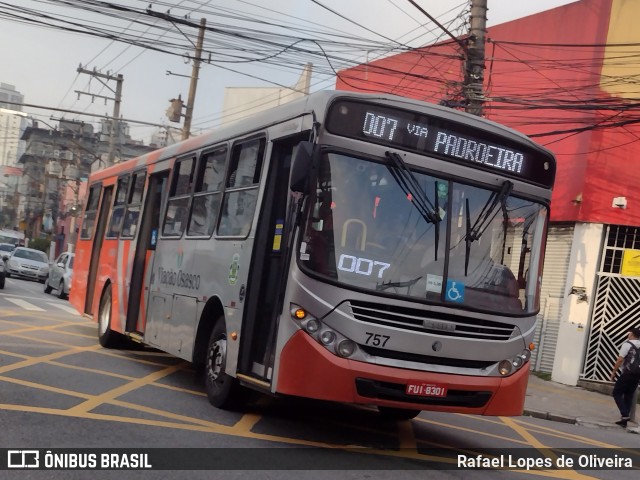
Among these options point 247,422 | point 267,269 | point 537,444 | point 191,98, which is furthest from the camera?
point 191,98

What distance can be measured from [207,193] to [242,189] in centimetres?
113

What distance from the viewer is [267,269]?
748 cm

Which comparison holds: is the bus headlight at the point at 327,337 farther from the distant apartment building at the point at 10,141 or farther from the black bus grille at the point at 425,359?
the distant apartment building at the point at 10,141

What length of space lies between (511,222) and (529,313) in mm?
866

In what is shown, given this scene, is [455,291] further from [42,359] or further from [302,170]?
[42,359]

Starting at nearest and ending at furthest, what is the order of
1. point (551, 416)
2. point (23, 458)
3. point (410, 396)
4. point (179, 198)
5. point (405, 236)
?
point (23, 458) → point (410, 396) → point (405, 236) → point (179, 198) → point (551, 416)

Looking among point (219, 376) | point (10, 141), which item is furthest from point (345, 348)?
point (10, 141)

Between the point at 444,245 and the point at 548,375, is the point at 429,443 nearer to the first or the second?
the point at 444,245

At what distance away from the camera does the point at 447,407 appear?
267 inches

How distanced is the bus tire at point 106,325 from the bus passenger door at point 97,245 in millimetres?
983

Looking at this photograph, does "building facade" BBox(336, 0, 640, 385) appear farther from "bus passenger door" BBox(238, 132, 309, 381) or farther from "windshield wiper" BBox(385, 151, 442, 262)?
"windshield wiper" BBox(385, 151, 442, 262)

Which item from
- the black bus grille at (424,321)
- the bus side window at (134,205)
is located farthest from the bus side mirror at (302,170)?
the bus side window at (134,205)

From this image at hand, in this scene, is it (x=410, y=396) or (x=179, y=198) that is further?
(x=179, y=198)

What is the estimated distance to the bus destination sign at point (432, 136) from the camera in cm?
680
